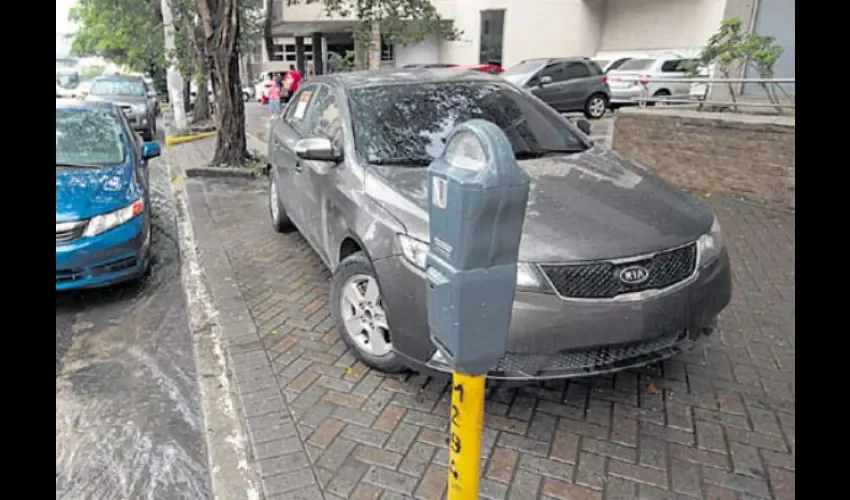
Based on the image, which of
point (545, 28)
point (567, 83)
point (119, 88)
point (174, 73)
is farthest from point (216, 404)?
point (545, 28)

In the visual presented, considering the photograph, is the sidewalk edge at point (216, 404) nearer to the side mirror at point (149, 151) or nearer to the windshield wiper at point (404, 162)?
the side mirror at point (149, 151)

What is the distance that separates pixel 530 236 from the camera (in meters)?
2.57

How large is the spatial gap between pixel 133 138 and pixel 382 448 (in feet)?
14.7

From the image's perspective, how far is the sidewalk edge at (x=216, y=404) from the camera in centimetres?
245

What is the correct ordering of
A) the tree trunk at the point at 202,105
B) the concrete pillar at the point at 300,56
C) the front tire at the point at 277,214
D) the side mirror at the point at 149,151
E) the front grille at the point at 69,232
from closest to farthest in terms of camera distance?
the front grille at the point at 69,232 < the front tire at the point at 277,214 < the side mirror at the point at 149,151 < the tree trunk at the point at 202,105 < the concrete pillar at the point at 300,56

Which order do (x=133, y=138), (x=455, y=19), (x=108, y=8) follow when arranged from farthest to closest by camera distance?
1. (x=455, y=19)
2. (x=108, y=8)
3. (x=133, y=138)

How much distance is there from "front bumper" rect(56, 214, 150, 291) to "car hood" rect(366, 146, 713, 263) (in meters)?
2.15

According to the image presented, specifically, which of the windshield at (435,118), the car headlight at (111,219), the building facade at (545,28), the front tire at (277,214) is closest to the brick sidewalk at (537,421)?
the car headlight at (111,219)

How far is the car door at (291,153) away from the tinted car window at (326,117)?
0.62 feet

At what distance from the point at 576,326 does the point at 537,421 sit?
1.97 feet

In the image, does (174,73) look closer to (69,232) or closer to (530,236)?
(69,232)

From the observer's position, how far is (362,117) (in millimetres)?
3652
